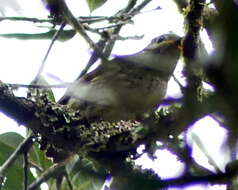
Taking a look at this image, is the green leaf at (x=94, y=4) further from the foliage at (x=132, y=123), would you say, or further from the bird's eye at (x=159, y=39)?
the bird's eye at (x=159, y=39)

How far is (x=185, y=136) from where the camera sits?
52 cm

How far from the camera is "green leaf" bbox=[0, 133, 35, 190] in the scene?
3.01m

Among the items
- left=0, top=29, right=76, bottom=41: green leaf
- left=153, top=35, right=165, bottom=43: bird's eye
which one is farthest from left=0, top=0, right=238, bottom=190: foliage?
left=153, top=35, right=165, bottom=43: bird's eye

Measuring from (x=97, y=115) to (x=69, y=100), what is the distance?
15.1 inches

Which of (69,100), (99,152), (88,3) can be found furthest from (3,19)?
(69,100)

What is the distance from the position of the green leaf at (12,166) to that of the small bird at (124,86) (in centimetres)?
47

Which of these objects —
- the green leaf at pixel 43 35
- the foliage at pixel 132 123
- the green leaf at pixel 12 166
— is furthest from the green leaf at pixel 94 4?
the green leaf at pixel 12 166

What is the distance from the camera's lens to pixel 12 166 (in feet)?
9.93

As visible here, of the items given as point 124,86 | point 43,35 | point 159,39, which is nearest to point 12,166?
point 43,35

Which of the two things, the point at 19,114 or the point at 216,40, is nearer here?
the point at 216,40

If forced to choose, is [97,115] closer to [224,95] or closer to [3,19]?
[3,19]

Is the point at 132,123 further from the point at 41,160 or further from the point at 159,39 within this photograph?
the point at 159,39

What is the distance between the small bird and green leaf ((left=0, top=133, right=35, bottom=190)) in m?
0.47

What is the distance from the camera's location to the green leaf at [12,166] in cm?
301
